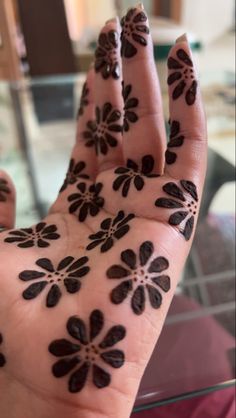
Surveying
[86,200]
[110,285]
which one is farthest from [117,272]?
[86,200]

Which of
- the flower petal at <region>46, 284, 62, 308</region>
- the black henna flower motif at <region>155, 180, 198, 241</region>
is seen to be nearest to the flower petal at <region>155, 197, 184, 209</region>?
the black henna flower motif at <region>155, 180, 198, 241</region>

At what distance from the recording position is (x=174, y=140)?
0.31m

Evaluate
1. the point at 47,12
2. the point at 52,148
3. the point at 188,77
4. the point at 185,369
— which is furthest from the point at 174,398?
→ the point at 47,12

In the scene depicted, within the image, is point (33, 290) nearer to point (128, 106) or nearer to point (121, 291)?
point (121, 291)

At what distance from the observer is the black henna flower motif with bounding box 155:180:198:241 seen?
0.29 metres

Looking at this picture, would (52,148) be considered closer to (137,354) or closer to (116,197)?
(116,197)

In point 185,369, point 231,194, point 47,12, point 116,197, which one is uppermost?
point 47,12

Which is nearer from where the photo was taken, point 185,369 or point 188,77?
point 188,77

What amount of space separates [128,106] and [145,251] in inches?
5.4

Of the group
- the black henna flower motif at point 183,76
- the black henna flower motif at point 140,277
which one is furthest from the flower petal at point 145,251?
the black henna flower motif at point 183,76

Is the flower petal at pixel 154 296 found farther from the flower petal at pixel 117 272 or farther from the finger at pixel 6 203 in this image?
the finger at pixel 6 203

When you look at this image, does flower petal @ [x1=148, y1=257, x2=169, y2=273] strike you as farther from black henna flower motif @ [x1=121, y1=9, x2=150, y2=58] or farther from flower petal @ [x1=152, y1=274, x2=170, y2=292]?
black henna flower motif @ [x1=121, y1=9, x2=150, y2=58]

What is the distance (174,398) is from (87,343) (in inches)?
7.2

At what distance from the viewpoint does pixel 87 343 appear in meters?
0.26
